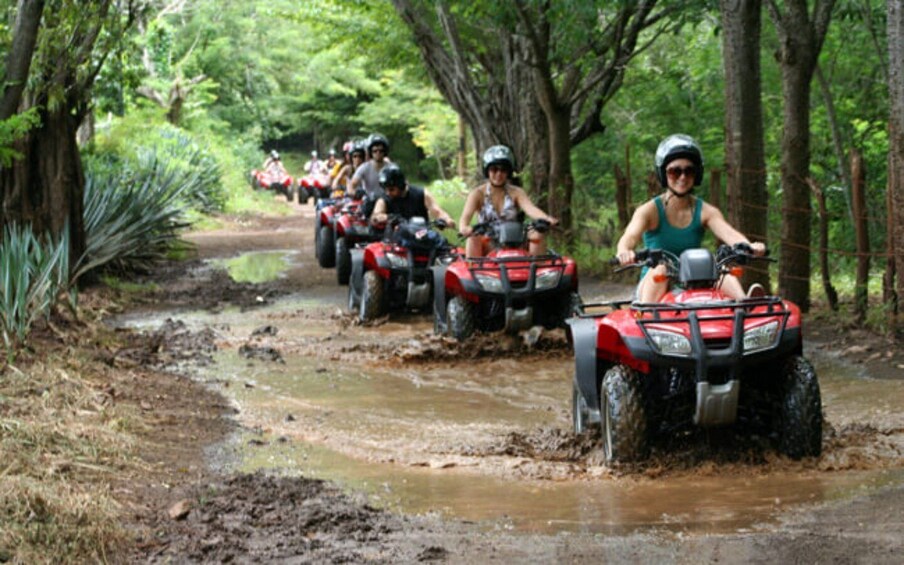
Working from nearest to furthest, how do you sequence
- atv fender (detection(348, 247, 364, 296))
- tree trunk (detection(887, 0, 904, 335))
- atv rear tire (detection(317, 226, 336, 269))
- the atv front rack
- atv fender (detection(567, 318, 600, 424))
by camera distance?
atv fender (detection(567, 318, 600, 424)), tree trunk (detection(887, 0, 904, 335)), the atv front rack, atv fender (detection(348, 247, 364, 296)), atv rear tire (detection(317, 226, 336, 269))

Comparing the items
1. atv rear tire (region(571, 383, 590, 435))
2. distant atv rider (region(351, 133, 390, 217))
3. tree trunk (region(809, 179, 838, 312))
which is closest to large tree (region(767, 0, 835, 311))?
tree trunk (region(809, 179, 838, 312))

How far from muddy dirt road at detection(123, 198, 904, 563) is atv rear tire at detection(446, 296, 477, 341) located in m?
0.11

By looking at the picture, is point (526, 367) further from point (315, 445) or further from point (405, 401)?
point (315, 445)

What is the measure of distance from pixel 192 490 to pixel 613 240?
47.3ft

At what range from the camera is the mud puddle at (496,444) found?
614 centimetres

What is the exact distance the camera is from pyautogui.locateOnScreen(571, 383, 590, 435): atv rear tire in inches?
301

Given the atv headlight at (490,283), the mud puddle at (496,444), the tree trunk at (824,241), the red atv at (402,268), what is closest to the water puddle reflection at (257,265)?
the red atv at (402,268)

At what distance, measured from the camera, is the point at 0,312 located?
909 cm

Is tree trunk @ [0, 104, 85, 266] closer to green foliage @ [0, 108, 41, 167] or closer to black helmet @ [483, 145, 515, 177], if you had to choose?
black helmet @ [483, 145, 515, 177]

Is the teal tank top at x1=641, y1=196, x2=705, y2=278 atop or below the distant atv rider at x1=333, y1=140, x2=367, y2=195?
below

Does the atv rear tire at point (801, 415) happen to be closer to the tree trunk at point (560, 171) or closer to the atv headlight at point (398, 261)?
the atv headlight at point (398, 261)

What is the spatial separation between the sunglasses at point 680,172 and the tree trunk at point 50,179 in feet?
26.5

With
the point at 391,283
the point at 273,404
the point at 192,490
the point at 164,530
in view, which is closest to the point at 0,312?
the point at 273,404

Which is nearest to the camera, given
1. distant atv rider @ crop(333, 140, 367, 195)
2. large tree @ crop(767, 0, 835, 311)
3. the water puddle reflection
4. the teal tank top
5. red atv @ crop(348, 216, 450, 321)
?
the teal tank top
